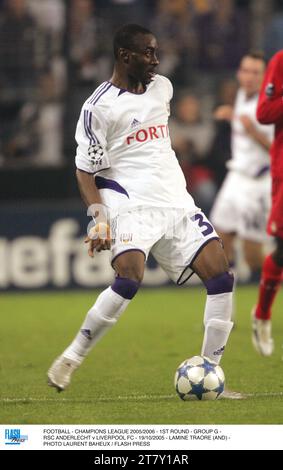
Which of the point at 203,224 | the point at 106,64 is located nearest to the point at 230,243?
the point at 106,64

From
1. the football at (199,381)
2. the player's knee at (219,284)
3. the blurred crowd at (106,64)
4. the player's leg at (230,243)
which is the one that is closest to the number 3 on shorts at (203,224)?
the player's knee at (219,284)

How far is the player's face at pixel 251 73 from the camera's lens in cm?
1086

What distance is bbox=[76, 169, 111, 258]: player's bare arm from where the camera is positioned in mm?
6492

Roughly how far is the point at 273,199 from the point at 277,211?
0.35 ft

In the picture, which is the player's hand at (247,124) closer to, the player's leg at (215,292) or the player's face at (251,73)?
the player's face at (251,73)

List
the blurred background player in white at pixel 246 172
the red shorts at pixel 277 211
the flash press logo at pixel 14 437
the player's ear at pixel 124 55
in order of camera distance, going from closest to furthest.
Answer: the flash press logo at pixel 14 437 → the player's ear at pixel 124 55 → the red shorts at pixel 277 211 → the blurred background player in white at pixel 246 172

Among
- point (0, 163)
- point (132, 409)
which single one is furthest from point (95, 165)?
point (0, 163)

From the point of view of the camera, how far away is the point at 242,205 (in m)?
11.5

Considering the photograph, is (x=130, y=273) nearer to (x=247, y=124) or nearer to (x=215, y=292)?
(x=215, y=292)

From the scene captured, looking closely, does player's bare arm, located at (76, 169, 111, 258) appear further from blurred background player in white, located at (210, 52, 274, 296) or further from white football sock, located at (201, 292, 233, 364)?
blurred background player in white, located at (210, 52, 274, 296)

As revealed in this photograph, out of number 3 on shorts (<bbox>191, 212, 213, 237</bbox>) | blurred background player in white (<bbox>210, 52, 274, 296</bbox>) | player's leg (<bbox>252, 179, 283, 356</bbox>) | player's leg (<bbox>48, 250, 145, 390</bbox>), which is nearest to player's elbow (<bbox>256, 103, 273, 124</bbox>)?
player's leg (<bbox>252, 179, 283, 356</bbox>)

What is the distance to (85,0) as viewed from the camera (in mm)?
14492

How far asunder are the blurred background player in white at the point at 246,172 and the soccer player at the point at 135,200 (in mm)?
4227

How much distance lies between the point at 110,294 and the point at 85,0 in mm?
8534
